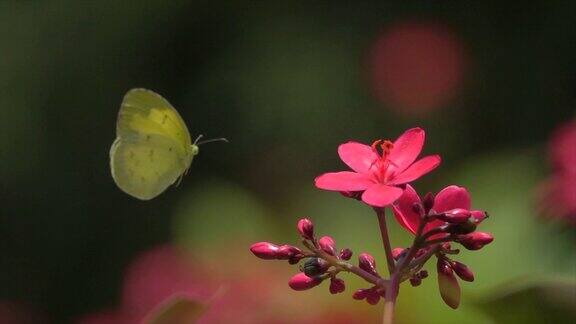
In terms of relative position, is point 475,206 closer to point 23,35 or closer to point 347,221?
point 347,221

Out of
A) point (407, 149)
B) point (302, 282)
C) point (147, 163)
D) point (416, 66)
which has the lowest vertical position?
point (416, 66)

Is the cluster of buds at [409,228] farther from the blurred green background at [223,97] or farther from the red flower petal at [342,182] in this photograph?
the blurred green background at [223,97]

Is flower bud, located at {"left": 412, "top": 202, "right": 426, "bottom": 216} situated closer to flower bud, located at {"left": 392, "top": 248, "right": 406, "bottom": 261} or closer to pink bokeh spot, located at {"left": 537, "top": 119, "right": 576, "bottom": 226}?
flower bud, located at {"left": 392, "top": 248, "right": 406, "bottom": 261}

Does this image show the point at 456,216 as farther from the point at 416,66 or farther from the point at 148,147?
the point at 416,66

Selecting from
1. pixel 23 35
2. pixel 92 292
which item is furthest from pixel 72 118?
pixel 92 292

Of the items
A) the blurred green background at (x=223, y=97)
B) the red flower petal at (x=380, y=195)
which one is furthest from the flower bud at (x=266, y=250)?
the blurred green background at (x=223, y=97)

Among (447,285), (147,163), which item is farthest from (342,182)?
(147,163)
